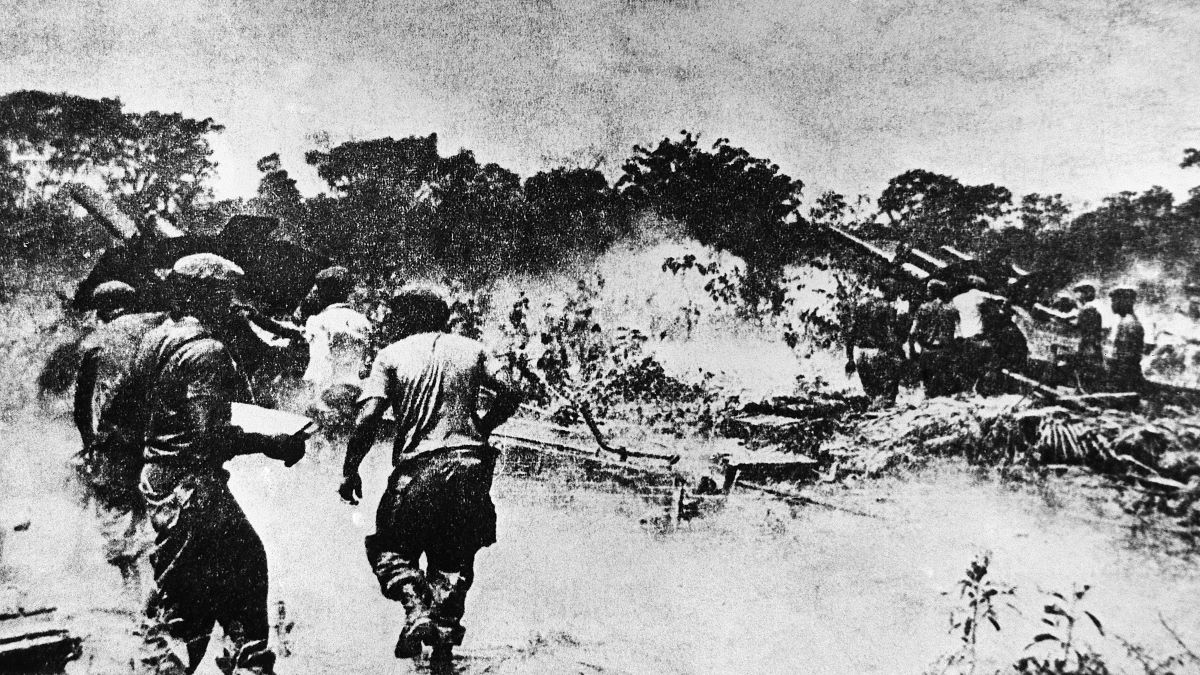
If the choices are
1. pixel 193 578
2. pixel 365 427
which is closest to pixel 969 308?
pixel 365 427

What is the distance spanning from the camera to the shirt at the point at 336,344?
3.03m

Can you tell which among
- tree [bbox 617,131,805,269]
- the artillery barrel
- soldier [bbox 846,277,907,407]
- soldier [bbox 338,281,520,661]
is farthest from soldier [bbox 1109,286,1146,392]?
the artillery barrel

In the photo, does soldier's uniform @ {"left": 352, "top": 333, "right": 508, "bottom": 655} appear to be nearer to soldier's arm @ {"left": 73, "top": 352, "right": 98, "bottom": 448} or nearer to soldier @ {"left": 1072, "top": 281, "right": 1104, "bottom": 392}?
soldier's arm @ {"left": 73, "top": 352, "right": 98, "bottom": 448}

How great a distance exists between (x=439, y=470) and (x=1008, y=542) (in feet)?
7.55

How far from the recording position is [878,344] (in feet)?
9.96

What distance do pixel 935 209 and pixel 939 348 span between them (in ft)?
1.97

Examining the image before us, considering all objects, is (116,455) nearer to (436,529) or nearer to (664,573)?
(436,529)

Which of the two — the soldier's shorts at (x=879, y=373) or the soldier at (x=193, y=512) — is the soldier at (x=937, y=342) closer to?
the soldier's shorts at (x=879, y=373)

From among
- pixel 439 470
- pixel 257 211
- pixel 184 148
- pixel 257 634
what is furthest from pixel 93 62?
pixel 257 634

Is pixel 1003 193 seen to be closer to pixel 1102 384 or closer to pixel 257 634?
pixel 1102 384

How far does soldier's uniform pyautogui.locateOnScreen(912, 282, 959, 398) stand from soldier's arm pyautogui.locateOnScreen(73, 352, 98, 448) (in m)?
3.47

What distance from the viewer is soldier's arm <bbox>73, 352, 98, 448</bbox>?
292cm

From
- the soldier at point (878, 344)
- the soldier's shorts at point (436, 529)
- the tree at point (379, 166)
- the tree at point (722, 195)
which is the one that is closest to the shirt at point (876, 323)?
the soldier at point (878, 344)

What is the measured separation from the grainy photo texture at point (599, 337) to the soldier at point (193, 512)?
2cm
